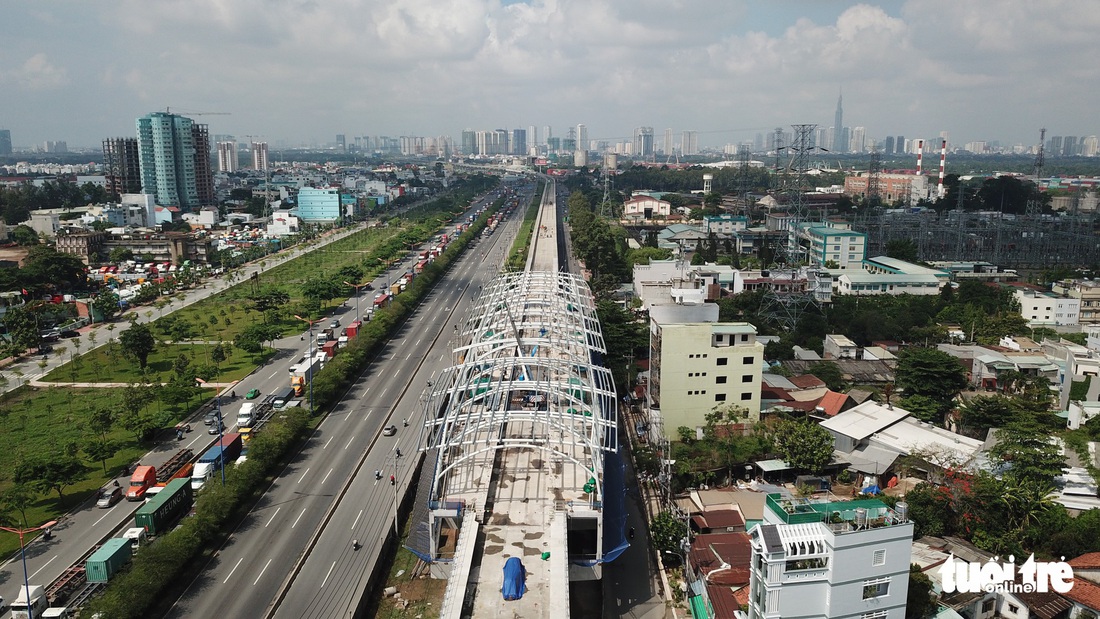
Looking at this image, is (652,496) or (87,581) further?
(652,496)

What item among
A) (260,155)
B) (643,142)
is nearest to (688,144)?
(643,142)

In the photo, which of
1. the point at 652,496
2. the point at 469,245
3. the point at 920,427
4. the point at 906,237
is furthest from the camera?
the point at 469,245

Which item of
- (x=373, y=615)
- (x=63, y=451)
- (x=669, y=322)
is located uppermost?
(x=669, y=322)

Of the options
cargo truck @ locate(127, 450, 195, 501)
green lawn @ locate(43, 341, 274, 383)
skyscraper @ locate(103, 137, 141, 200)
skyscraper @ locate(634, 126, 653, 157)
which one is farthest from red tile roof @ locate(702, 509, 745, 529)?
skyscraper @ locate(634, 126, 653, 157)

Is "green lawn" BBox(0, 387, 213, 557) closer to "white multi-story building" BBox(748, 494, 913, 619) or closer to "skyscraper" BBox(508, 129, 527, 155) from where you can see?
"white multi-story building" BBox(748, 494, 913, 619)

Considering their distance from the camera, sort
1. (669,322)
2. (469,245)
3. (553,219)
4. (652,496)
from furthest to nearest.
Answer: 1. (553,219)
2. (469,245)
3. (669,322)
4. (652,496)

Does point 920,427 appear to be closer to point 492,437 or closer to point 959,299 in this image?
point 492,437

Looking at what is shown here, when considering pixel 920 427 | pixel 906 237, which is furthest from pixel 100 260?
pixel 906 237
